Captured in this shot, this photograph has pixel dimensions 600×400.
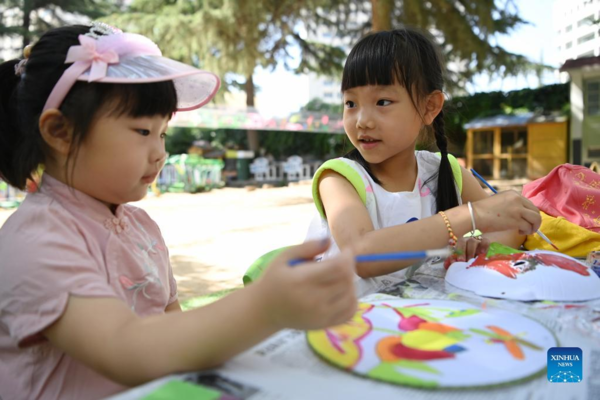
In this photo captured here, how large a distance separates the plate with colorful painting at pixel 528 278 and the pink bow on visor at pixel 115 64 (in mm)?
648

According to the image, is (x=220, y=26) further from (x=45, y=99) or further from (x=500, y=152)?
(x=45, y=99)

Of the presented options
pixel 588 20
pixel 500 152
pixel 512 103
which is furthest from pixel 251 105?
pixel 588 20

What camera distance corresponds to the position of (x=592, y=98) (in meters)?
9.89

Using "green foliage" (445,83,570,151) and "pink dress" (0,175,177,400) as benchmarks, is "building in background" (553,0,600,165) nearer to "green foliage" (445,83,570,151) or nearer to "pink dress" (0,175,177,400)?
"green foliage" (445,83,570,151)

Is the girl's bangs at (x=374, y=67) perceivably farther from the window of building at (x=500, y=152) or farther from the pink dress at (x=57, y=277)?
the window of building at (x=500, y=152)

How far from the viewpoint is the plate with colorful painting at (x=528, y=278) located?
33.5 inches

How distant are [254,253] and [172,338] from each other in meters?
3.80

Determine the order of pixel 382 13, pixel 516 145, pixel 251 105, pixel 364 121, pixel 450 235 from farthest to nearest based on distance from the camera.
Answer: pixel 251 105 → pixel 516 145 → pixel 382 13 → pixel 364 121 → pixel 450 235

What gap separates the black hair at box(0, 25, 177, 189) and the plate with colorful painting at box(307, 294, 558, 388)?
448 millimetres

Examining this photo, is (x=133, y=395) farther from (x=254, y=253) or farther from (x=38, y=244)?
(x=254, y=253)

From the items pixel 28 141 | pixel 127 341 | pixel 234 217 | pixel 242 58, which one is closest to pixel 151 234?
pixel 28 141

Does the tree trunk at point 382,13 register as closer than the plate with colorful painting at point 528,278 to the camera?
No

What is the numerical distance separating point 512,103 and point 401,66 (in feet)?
39.4

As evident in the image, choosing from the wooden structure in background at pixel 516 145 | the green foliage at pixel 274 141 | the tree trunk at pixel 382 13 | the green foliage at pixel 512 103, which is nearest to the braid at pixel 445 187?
the tree trunk at pixel 382 13
